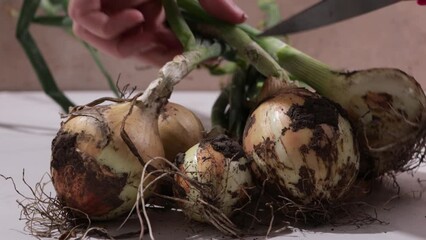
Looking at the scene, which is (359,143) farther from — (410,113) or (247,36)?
(247,36)

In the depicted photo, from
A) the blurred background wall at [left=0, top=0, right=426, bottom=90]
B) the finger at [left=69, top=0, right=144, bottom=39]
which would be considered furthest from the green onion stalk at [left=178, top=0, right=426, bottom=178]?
the blurred background wall at [left=0, top=0, right=426, bottom=90]

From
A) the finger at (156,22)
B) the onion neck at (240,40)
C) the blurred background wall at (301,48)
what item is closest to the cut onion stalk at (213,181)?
the onion neck at (240,40)

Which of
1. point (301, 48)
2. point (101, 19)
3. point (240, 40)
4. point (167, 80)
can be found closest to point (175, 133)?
point (167, 80)

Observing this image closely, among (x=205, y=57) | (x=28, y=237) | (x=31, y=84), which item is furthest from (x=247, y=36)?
(x=31, y=84)

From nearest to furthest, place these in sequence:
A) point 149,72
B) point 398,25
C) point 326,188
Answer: point 326,188, point 398,25, point 149,72

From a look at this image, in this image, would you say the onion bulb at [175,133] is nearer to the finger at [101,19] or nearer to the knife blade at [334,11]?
the knife blade at [334,11]

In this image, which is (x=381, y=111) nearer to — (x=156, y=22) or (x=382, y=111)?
(x=382, y=111)
